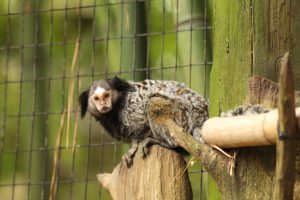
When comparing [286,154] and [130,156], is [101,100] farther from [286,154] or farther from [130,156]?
[286,154]

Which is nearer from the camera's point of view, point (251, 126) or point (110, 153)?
point (251, 126)

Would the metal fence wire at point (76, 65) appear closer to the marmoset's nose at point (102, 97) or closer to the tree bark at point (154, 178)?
the marmoset's nose at point (102, 97)

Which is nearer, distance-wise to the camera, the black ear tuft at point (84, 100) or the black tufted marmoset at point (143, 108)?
the black tufted marmoset at point (143, 108)

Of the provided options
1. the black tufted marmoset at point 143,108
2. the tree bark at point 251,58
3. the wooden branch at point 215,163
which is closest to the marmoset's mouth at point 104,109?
the black tufted marmoset at point 143,108

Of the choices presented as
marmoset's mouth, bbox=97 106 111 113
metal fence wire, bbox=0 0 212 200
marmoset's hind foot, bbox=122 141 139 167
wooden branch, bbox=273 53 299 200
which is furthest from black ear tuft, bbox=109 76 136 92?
wooden branch, bbox=273 53 299 200

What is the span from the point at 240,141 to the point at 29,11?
3.83m

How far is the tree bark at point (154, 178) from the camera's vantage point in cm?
333

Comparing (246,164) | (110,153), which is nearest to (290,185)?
(246,164)

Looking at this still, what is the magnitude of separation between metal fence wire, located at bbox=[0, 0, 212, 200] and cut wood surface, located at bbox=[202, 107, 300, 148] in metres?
2.17

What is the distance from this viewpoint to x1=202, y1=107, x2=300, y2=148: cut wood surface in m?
2.31

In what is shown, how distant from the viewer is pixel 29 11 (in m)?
6.02

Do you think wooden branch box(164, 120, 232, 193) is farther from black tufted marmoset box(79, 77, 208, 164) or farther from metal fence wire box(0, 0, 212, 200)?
metal fence wire box(0, 0, 212, 200)

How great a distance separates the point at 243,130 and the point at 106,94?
227 cm

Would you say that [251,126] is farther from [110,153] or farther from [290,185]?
[110,153]
